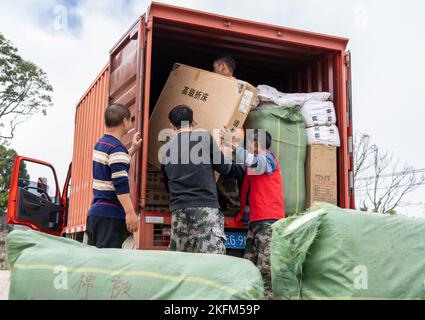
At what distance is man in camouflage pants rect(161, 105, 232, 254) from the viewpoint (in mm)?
3736

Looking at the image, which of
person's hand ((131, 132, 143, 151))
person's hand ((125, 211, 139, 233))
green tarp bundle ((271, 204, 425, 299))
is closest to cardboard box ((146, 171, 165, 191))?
person's hand ((131, 132, 143, 151))

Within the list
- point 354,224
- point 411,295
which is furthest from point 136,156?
point 411,295

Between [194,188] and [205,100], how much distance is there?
103cm

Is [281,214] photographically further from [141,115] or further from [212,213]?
[141,115]

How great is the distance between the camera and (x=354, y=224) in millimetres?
2711

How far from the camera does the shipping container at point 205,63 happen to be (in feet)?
13.9

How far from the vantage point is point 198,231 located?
3748 millimetres

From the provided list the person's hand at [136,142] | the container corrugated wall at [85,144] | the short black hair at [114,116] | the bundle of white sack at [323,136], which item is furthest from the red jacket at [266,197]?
the container corrugated wall at [85,144]

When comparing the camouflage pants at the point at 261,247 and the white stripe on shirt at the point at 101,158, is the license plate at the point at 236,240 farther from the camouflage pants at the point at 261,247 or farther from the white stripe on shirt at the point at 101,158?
the white stripe on shirt at the point at 101,158

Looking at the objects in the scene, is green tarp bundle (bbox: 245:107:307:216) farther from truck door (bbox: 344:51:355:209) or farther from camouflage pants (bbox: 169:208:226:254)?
camouflage pants (bbox: 169:208:226:254)

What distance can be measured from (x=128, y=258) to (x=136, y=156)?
1.71 m

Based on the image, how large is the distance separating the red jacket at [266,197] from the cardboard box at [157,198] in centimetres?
80

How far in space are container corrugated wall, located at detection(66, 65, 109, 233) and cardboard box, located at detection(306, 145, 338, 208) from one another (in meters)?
2.37

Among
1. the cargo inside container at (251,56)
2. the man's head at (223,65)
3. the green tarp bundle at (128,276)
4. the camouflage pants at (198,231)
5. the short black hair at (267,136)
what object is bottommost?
the green tarp bundle at (128,276)
